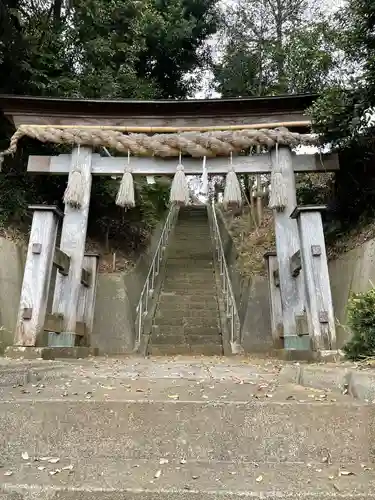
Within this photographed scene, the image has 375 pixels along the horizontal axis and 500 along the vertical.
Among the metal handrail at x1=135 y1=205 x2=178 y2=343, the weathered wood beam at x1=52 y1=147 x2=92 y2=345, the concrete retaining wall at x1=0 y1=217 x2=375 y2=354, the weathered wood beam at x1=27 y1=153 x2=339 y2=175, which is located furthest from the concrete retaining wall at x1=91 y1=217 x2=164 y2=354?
the weathered wood beam at x1=27 y1=153 x2=339 y2=175

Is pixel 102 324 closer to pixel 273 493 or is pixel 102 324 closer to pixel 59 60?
pixel 59 60

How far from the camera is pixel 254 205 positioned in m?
11.5

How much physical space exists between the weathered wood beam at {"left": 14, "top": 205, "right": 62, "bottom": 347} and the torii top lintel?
1.81m

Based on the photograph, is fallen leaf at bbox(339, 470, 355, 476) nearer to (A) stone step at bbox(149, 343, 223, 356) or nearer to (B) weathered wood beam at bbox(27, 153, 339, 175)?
(B) weathered wood beam at bbox(27, 153, 339, 175)

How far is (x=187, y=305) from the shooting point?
825cm

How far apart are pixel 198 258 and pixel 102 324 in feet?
11.6

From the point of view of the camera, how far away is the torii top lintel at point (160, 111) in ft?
20.8

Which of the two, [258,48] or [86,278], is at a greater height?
[258,48]

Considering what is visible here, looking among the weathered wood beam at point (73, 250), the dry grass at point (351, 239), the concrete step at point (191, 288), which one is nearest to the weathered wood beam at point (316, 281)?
the dry grass at point (351, 239)

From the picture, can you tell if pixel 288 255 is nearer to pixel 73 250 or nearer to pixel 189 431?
pixel 73 250

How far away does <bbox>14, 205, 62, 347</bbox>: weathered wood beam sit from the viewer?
194 inches

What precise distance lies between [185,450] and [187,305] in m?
6.32

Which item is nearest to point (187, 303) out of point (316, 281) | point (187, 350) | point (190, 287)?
point (190, 287)

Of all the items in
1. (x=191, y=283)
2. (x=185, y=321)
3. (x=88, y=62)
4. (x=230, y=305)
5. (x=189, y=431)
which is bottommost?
(x=189, y=431)
